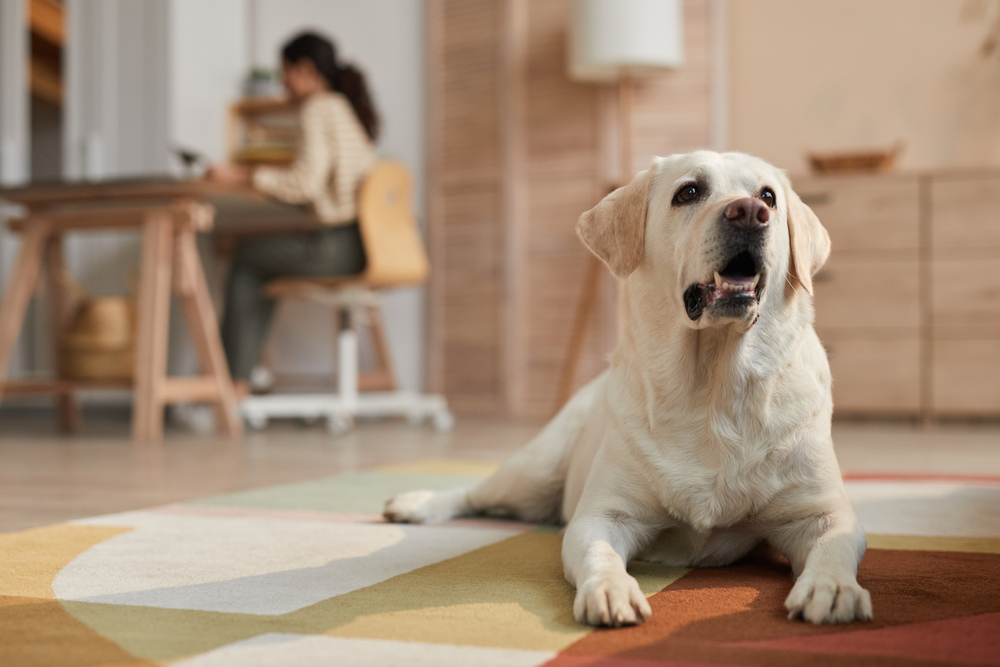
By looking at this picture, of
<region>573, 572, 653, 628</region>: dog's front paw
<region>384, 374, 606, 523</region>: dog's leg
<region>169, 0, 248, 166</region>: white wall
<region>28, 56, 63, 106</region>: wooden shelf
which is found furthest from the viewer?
<region>28, 56, 63, 106</region>: wooden shelf

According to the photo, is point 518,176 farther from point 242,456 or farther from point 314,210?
point 242,456

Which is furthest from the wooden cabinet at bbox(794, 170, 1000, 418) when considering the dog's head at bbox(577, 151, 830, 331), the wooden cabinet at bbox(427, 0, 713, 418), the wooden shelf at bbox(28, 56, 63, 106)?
the wooden shelf at bbox(28, 56, 63, 106)

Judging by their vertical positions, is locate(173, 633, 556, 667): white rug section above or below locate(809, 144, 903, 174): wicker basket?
below

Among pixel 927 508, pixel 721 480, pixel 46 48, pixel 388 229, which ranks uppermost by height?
pixel 46 48

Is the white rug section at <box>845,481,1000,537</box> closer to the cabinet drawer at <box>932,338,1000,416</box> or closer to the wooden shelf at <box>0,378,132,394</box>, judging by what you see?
the cabinet drawer at <box>932,338,1000,416</box>

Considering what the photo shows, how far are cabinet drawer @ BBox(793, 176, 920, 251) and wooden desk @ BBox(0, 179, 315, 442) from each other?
104 inches

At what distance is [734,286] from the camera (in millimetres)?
1287

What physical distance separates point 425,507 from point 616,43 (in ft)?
10.8

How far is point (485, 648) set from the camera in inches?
38.8

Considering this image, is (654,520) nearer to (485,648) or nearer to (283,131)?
(485,648)

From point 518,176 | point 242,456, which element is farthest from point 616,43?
point 242,456

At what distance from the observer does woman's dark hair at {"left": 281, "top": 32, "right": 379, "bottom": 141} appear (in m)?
4.58

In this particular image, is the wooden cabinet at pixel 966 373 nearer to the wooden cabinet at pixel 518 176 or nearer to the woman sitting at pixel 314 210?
the wooden cabinet at pixel 518 176

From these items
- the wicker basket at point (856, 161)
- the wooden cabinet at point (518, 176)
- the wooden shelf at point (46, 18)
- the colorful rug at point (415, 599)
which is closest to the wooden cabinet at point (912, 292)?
the wicker basket at point (856, 161)
